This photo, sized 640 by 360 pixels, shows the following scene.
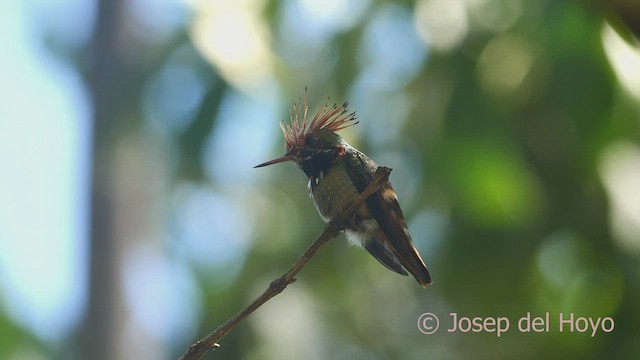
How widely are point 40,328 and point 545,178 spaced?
3.27 m

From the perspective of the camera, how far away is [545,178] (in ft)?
11.1

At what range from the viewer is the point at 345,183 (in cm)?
227

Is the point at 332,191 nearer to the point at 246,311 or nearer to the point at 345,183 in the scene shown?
the point at 345,183

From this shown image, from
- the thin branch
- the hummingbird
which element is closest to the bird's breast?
the hummingbird

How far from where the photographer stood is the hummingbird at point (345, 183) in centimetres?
197

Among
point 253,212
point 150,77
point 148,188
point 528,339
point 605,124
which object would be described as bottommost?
point 528,339

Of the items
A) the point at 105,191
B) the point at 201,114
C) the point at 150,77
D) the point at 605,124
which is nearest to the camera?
the point at 605,124

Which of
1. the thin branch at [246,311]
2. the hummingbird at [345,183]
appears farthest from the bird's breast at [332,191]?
the thin branch at [246,311]

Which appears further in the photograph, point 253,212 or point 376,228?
point 253,212

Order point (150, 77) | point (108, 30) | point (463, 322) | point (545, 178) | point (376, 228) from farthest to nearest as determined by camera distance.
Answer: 1. point (150, 77)
2. point (108, 30)
3. point (545, 178)
4. point (463, 322)
5. point (376, 228)

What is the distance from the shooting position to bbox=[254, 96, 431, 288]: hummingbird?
197cm

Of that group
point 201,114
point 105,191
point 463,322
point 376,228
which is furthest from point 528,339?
point 105,191

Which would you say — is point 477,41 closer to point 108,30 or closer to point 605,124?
point 605,124

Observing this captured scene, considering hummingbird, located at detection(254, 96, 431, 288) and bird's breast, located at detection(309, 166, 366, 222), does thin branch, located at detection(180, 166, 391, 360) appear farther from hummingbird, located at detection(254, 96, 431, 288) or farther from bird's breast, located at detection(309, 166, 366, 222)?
bird's breast, located at detection(309, 166, 366, 222)
